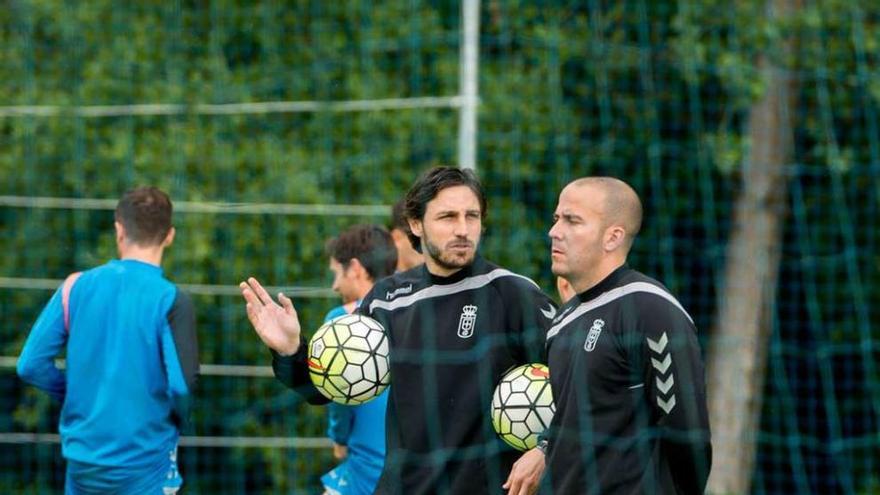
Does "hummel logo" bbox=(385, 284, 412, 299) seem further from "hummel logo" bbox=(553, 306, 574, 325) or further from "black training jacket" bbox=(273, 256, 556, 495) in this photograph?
"hummel logo" bbox=(553, 306, 574, 325)

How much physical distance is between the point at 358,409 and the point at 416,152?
9.39 ft

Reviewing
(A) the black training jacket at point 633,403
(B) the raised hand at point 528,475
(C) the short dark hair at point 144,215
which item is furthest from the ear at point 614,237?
(C) the short dark hair at point 144,215

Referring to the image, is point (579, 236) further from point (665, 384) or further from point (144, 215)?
point (144, 215)

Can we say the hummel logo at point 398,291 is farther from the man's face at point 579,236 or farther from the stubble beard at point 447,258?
the man's face at point 579,236

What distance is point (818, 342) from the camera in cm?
980

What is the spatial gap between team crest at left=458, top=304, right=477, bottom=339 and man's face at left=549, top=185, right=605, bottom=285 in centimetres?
41

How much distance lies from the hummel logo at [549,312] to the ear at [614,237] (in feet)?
1.19

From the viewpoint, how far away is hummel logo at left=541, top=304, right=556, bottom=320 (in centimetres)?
452

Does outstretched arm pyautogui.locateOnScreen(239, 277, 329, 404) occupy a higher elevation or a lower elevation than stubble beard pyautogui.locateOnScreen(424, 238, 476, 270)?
lower

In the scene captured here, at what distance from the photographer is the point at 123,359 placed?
5.30 meters

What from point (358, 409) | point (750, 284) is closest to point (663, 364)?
point (358, 409)

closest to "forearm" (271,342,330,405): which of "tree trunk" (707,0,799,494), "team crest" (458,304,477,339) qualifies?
"team crest" (458,304,477,339)

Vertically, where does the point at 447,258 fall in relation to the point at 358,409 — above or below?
above

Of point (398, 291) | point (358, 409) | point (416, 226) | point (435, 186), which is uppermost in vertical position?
point (435, 186)
